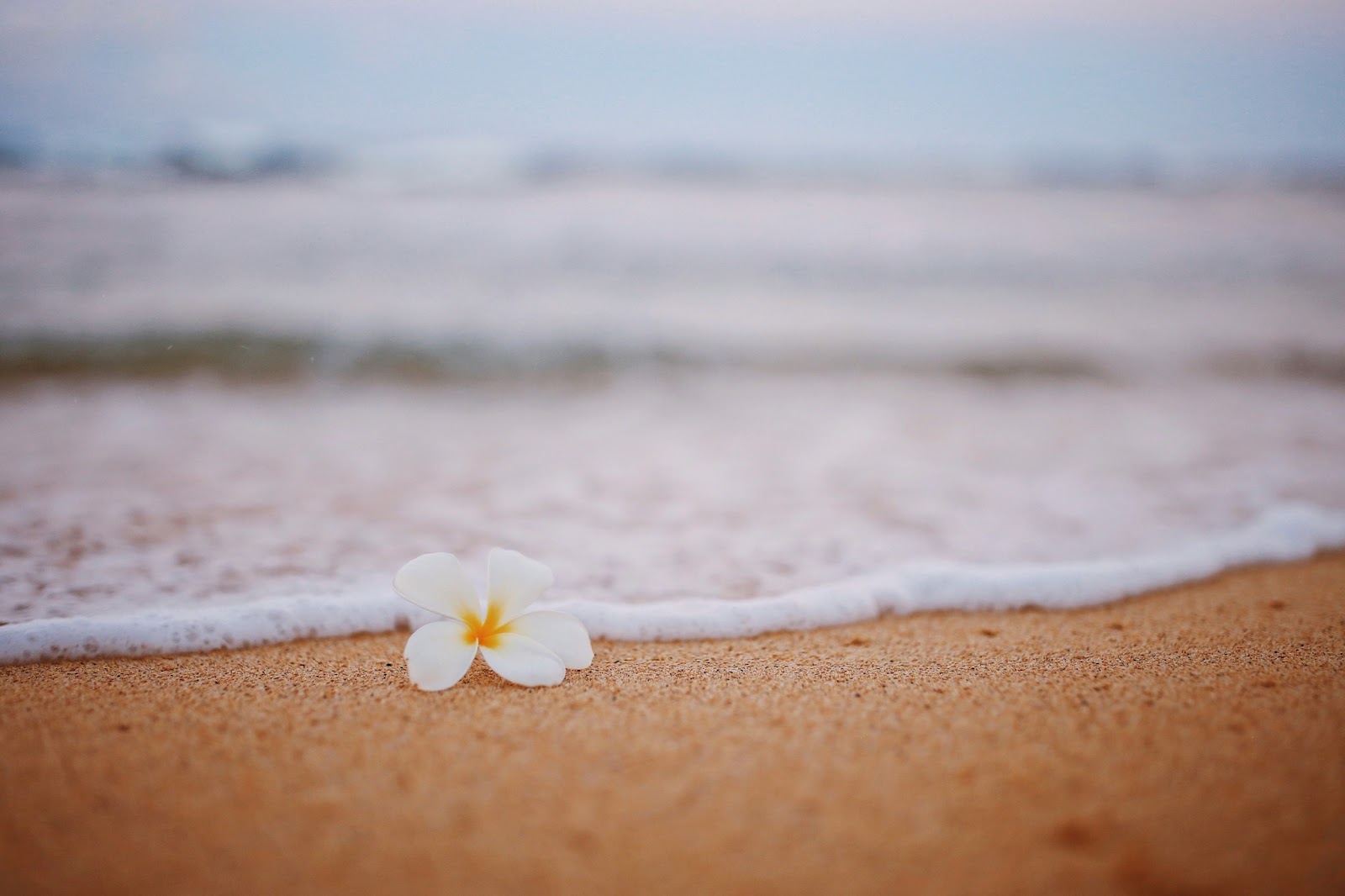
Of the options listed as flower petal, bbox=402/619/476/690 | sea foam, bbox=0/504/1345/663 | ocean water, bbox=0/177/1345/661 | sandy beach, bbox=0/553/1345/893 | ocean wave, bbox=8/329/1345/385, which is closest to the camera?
sandy beach, bbox=0/553/1345/893

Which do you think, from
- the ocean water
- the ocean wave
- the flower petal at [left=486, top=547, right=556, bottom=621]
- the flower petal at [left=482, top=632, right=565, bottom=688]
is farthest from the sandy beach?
the ocean wave

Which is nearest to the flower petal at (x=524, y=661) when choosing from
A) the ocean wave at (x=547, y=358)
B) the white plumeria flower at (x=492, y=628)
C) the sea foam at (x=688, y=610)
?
the white plumeria flower at (x=492, y=628)

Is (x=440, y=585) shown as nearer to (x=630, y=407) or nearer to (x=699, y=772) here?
(x=699, y=772)

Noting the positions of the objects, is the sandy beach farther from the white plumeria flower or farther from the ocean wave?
the ocean wave

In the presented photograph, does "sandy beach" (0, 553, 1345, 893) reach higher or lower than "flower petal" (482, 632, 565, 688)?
lower

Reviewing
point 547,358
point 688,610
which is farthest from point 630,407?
point 688,610

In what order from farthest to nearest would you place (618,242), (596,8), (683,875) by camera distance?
1. (618,242)
2. (596,8)
3. (683,875)

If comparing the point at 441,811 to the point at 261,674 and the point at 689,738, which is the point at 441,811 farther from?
the point at 261,674

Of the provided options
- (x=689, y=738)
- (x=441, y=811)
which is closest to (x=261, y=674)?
(x=441, y=811)
